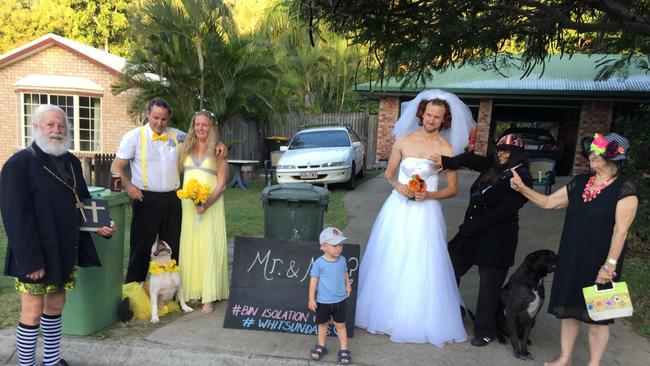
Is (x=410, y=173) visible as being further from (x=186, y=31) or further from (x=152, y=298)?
(x=186, y=31)

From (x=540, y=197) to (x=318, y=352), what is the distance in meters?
2.04

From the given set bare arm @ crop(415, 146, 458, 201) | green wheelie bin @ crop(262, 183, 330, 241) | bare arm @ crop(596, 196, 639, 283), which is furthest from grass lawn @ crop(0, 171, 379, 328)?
bare arm @ crop(596, 196, 639, 283)

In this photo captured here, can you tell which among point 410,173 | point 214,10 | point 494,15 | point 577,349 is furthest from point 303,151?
point 577,349

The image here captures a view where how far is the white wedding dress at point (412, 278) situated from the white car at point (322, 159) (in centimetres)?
758

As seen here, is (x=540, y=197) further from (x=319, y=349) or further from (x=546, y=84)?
(x=546, y=84)

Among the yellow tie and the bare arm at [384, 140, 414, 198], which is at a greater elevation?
the yellow tie

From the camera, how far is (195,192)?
4.07 metres

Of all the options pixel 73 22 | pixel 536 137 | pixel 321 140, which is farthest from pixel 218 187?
pixel 73 22

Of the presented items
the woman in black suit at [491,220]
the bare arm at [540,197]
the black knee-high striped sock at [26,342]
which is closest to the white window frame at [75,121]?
the black knee-high striped sock at [26,342]

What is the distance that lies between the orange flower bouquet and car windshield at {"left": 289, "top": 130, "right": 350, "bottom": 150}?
878cm

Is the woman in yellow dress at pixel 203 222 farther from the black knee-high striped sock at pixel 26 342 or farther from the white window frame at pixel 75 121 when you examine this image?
the white window frame at pixel 75 121

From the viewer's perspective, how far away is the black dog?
3637mm

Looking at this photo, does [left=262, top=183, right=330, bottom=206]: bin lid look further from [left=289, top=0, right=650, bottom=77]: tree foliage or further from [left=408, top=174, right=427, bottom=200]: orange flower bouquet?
[left=289, top=0, right=650, bottom=77]: tree foliage

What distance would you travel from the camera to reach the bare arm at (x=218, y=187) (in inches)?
168
